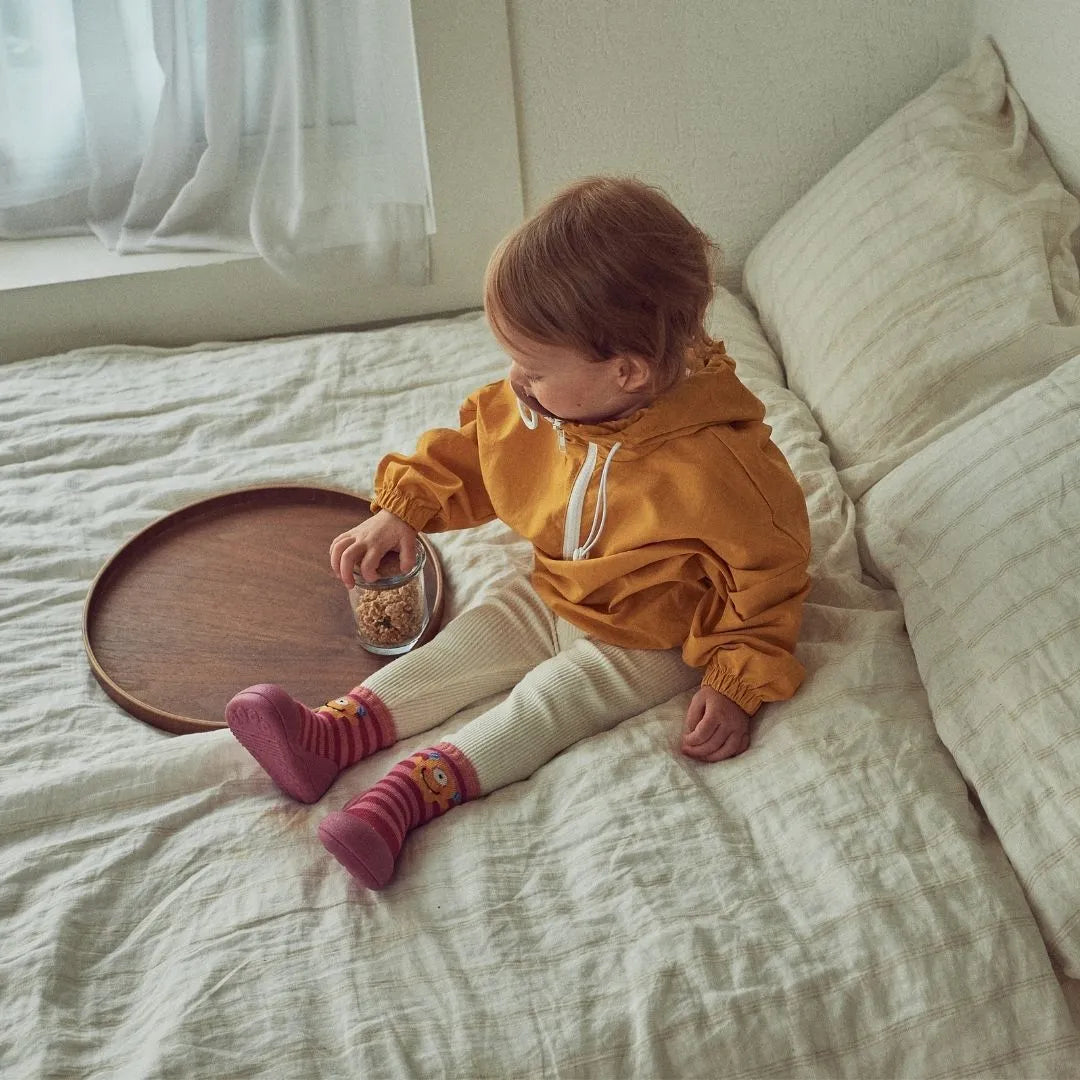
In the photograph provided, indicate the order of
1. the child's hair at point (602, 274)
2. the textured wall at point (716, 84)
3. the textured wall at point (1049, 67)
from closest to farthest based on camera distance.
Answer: the child's hair at point (602, 274) < the textured wall at point (1049, 67) < the textured wall at point (716, 84)

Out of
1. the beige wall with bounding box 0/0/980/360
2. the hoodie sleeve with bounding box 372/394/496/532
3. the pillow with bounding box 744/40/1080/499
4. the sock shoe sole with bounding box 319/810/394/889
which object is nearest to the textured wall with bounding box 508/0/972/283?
the beige wall with bounding box 0/0/980/360

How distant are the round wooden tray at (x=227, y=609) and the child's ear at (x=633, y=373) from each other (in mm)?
351

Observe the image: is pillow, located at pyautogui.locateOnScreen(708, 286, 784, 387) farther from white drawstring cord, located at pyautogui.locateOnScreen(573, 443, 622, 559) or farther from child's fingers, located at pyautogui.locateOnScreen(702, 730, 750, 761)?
child's fingers, located at pyautogui.locateOnScreen(702, 730, 750, 761)

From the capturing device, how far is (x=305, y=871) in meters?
0.99

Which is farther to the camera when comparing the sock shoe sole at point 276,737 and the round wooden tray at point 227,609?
the round wooden tray at point 227,609

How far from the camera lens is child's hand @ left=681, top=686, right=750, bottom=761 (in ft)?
3.55

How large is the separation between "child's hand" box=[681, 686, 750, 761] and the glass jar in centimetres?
32

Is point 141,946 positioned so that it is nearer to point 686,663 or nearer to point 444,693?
point 444,693

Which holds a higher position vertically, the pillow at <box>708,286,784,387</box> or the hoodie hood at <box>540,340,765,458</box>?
the hoodie hood at <box>540,340,765,458</box>

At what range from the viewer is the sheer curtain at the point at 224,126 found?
1652 millimetres

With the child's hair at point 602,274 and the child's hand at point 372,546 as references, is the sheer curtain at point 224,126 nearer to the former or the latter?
the child's hand at point 372,546

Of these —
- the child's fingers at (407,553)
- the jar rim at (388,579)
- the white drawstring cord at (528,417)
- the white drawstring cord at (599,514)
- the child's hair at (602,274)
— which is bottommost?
the jar rim at (388,579)

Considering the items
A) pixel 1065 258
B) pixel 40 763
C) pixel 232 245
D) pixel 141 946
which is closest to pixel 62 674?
pixel 40 763

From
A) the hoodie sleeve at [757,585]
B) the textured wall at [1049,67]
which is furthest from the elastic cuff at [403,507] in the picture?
the textured wall at [1049,67]
